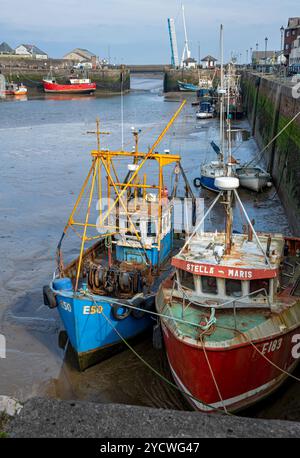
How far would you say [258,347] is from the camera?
28.6 ft

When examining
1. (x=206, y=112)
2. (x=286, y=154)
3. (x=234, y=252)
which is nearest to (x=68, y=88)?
(x=206, y=112)

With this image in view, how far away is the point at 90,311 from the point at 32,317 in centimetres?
360

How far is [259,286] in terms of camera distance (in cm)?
966

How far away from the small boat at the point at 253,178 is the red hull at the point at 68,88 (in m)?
70.4

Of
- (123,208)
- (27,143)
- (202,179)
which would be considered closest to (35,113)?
(27,143)

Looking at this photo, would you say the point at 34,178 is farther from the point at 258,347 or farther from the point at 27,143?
the point at 258,347

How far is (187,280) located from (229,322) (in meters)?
1.42

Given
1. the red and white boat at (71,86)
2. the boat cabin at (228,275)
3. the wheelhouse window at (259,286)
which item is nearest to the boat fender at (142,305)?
the boat cabin at (228,275)

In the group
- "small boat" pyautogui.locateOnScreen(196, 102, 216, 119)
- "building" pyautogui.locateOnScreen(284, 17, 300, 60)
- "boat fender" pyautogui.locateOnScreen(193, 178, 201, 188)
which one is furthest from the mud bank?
"building" pyautogui.locateOnScreen(284, 17, 300, 60)

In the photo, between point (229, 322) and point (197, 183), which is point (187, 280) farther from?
point (197, 183)

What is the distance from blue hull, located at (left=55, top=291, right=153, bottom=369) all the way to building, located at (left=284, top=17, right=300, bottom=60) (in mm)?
80125

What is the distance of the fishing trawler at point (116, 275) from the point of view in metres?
10.7

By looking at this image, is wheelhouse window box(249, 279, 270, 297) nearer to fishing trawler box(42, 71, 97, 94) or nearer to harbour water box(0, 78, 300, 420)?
harbour water box(0, 78, 300, 420)

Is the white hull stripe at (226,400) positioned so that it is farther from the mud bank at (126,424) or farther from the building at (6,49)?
the building at (6,49)
